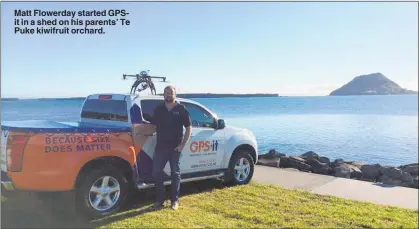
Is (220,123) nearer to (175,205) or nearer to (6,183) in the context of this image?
(175,205)

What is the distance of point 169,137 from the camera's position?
5.86 metres

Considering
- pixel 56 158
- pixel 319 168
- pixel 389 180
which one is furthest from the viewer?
pixel 319 168

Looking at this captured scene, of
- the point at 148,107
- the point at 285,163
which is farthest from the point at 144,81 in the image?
the point at 285,163

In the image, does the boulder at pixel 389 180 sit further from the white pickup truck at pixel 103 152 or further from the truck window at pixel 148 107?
the truck window at pixel 148 107

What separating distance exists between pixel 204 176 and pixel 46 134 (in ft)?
10.0

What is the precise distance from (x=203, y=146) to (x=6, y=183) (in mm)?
3270

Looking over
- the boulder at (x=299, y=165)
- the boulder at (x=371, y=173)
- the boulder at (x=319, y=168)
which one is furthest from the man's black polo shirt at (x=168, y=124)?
the boulder at (x=371, y=173)

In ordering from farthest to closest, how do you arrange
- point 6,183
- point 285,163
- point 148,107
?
point 285,163, point 148,107, point 6,183

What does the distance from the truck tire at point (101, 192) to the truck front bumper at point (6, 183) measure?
82 cm

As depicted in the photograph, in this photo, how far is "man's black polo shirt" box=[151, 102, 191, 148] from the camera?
231 inches

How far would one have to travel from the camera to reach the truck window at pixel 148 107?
20.4 ft

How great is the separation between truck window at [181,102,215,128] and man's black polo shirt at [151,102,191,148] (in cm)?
97

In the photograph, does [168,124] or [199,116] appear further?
[199,116]


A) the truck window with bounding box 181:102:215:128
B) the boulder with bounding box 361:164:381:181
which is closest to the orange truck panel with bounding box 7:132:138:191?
the truck window with bounding box 181:102:215:128
